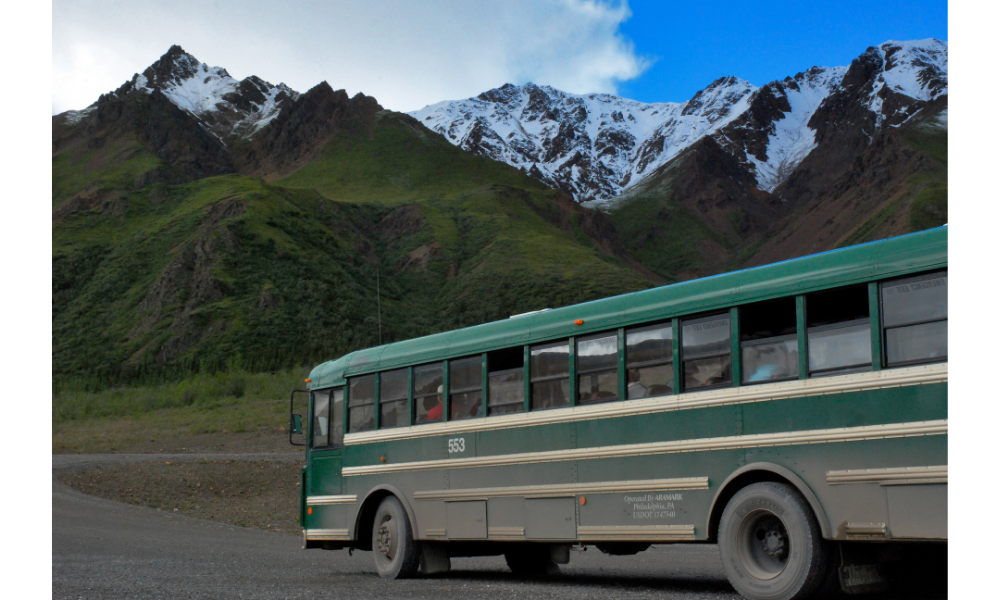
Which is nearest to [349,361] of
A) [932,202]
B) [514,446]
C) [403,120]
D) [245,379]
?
[514,446]

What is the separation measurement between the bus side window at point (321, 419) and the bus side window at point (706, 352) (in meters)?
7.53

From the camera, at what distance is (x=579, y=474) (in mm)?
11031

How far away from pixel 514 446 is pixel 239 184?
308 feet

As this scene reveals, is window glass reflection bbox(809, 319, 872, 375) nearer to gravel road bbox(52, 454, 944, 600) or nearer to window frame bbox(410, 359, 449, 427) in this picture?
gravel road bbox(52, 454, 944, 600)

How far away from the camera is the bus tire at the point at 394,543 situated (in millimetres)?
13500

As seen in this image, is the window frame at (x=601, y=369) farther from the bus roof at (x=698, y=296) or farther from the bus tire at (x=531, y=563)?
the bus tire at (x=531, y=563)

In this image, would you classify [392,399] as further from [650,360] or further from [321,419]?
[650,360]

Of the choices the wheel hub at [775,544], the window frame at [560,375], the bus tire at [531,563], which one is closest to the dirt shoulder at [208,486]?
the bus tire at [531,563]

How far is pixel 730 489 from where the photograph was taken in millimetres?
9422

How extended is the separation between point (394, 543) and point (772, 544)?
21.2ft

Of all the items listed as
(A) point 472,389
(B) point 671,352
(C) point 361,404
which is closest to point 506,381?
(A) point 472,389

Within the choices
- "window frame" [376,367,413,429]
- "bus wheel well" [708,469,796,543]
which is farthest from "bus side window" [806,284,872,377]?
"window frame" [376,367,413,429]

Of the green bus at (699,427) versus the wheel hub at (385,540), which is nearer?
the green bus at (699,427)

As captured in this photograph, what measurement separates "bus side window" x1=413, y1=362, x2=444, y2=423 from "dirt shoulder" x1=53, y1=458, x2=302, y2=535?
14.7 meters
